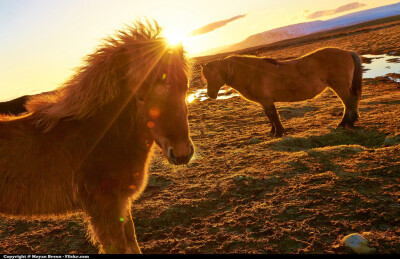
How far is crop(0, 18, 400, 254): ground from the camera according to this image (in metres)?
3.16

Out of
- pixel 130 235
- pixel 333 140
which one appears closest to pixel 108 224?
pixel 130 235

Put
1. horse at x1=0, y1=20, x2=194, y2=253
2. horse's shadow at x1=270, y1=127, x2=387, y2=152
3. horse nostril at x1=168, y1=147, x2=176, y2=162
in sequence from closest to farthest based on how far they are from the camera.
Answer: horse nostril at x1=168, y1=147, x2=176, y2=162 → horse at x1=0, y1=20, x2=194, y2=253 → horse's shadow at x1=270, y1=127, x2=387, y2=152

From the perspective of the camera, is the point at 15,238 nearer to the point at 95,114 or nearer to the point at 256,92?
the point at 95,114

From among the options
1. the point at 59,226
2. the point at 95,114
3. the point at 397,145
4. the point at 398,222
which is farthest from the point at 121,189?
the point at 397,145

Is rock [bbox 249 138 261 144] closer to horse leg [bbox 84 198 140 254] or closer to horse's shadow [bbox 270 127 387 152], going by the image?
horse's shadow [bbox 270 127 387 152]

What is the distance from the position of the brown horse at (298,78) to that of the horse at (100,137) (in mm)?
5922

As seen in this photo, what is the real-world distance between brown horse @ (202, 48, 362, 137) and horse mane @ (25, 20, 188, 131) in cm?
593

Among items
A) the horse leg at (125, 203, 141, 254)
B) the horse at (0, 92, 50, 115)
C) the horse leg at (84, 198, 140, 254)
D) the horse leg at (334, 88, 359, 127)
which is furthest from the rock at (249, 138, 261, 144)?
the horse at (0, 92, 50, 115)

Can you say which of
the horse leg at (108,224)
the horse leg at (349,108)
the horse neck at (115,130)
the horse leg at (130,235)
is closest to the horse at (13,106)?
the horse neck at (115,130)

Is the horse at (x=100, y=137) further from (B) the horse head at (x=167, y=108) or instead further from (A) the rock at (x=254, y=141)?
(A) the rock at (x=254, y=141)

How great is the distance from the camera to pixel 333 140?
652 centimetres

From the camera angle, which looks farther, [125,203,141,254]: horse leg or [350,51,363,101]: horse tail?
[350,51,363,101]: horse tail

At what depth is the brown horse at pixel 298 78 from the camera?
7660mm

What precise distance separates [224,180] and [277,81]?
15.2 feet
